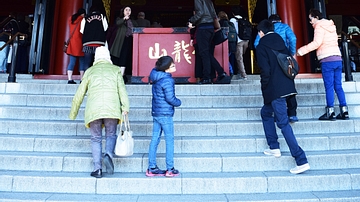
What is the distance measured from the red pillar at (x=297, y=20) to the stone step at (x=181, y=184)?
15.2 feet

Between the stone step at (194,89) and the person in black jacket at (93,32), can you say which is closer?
the stone step at (194,89)

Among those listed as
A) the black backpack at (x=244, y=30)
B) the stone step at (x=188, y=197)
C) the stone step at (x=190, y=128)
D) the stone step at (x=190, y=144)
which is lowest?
the stone step at (x=188, y=197)

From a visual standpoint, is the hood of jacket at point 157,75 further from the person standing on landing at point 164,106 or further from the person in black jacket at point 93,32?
the person in black jacket at point 93,32

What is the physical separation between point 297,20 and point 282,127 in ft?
16.6

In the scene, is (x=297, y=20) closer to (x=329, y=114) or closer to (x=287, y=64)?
(x=329, y=114)

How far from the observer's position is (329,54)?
3549 millimetres

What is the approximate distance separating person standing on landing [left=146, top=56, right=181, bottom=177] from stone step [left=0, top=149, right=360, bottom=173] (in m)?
0.22

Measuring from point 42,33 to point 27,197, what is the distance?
499 cm

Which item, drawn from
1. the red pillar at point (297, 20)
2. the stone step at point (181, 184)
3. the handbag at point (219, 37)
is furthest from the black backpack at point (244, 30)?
the stone step at point (181, 184)

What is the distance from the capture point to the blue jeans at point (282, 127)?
2.65 m

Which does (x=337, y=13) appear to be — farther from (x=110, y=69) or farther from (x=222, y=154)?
(x=110, y=69)

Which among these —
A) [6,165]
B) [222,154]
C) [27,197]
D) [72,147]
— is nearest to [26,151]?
[6,165]

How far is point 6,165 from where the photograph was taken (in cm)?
289

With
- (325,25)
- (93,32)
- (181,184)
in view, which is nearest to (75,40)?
(93,32)
